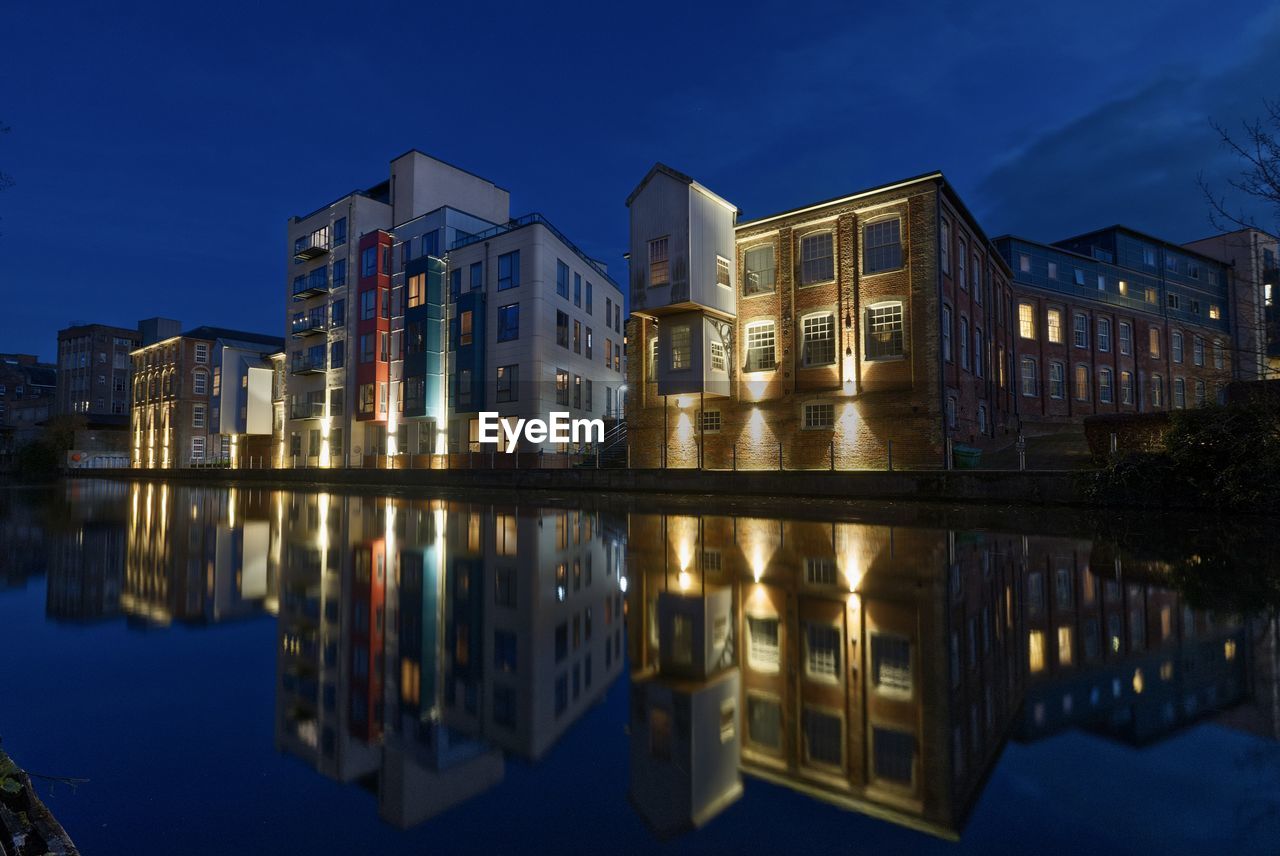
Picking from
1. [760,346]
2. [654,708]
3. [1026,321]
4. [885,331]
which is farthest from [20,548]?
[1026,321]

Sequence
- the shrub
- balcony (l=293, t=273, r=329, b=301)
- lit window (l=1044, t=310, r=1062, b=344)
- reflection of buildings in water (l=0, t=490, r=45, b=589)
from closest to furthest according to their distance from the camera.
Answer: reflection of buildings in water (l=0, t=490, r=45, b=589), the shrub, lit window (l=1044, t=310, r=1062, b=344), balcony (l=293, t=273, r=329, b=301)

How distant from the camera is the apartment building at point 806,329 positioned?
23.6 metres

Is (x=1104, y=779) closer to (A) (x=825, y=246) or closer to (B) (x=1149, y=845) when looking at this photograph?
(B) (x=1149, y=845)

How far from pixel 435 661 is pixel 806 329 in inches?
951

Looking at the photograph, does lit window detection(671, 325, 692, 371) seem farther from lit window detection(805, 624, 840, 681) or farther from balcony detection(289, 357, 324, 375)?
balcony detection(289, 357, 324, 375)

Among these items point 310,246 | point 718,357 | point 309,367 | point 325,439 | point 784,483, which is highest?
point 310,246

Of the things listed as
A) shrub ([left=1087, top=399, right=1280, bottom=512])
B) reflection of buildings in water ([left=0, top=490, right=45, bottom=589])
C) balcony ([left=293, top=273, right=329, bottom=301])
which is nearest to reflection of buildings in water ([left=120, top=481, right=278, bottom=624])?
reflection of buildings in water ([left=0, top=490, right=45, bottom=589])

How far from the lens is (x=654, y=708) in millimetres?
3410

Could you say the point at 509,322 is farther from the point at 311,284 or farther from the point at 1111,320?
the point at 1111,320

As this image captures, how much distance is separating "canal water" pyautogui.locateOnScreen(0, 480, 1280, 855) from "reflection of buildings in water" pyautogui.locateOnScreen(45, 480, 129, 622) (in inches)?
2.9

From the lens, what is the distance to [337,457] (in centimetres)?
4556

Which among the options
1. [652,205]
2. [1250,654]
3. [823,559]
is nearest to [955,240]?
[652,205]

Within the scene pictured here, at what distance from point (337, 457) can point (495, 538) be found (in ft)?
129

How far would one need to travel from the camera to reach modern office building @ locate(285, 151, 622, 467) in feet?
123
